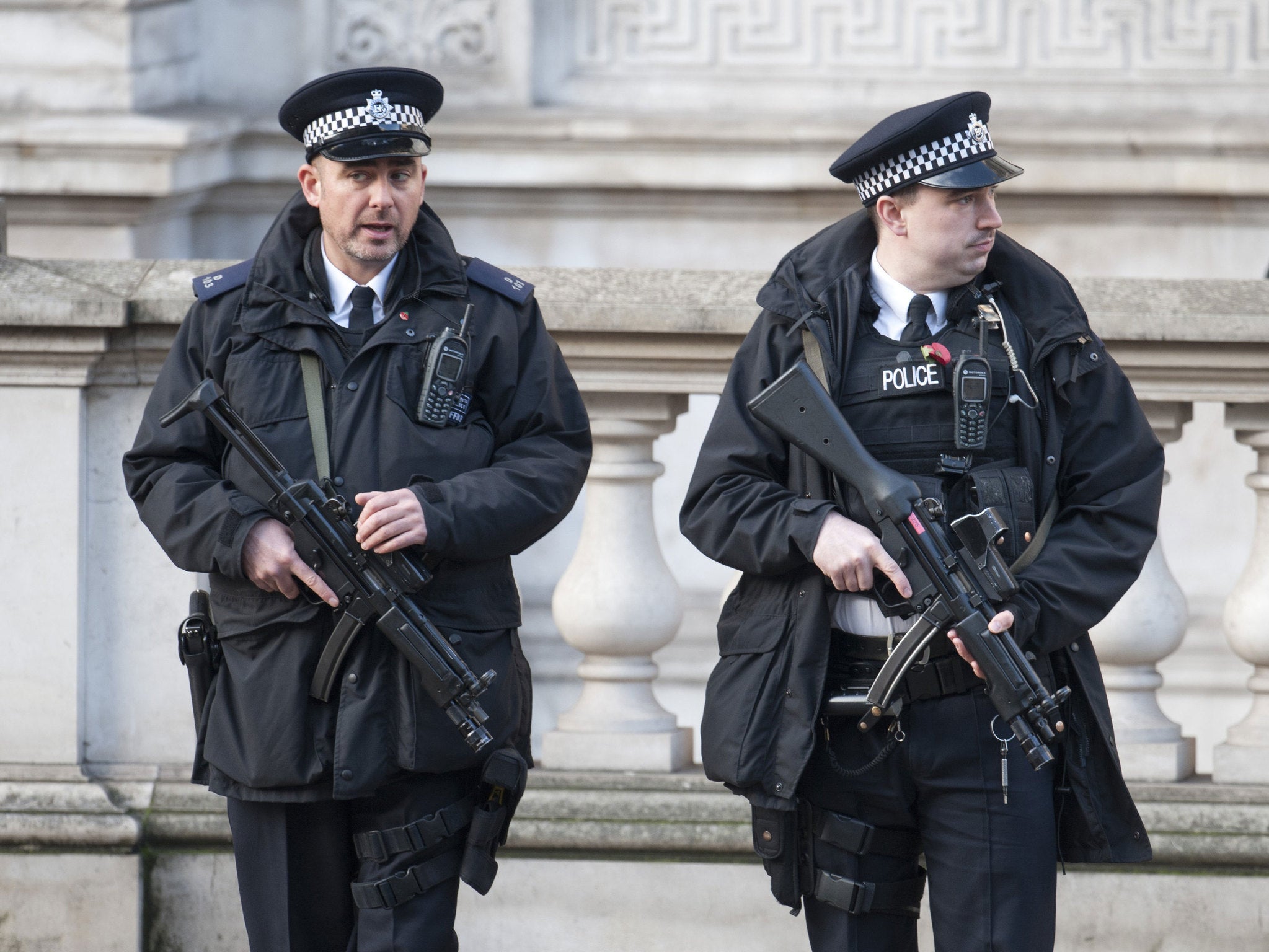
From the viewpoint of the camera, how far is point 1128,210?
275 inches

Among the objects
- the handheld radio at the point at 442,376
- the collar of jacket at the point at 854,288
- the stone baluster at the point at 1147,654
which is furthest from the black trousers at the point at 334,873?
the stone baluster at the point at 1147,654

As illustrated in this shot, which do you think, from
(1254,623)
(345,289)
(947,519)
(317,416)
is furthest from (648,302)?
(1254,623)

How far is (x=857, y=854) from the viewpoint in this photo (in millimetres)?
3289

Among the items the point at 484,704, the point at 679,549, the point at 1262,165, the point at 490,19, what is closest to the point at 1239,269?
the point at 1262,165

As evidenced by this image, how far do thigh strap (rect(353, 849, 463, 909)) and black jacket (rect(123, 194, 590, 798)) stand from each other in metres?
0.17

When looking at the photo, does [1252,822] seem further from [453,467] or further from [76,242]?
[76,242]

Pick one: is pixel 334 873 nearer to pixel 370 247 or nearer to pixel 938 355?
pixel 370 247

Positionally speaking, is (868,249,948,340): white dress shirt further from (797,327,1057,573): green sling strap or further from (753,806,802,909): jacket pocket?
(753,806,802,909): jacket pocket

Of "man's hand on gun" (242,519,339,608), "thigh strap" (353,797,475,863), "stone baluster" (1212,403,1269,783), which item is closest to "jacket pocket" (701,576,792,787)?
"thigh strap" (353,797,475,863)

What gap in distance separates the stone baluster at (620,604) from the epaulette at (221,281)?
906mm

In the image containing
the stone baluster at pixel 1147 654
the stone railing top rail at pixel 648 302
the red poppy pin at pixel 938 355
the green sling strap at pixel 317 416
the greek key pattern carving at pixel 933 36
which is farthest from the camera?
the greek key pattern carving at pixel 933 36

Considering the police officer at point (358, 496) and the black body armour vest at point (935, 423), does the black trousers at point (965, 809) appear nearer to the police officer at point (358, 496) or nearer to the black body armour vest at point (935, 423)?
the black body armour vest at point (935, 423)

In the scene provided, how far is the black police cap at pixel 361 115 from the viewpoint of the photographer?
3345mm

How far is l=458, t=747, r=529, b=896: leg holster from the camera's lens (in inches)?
131
